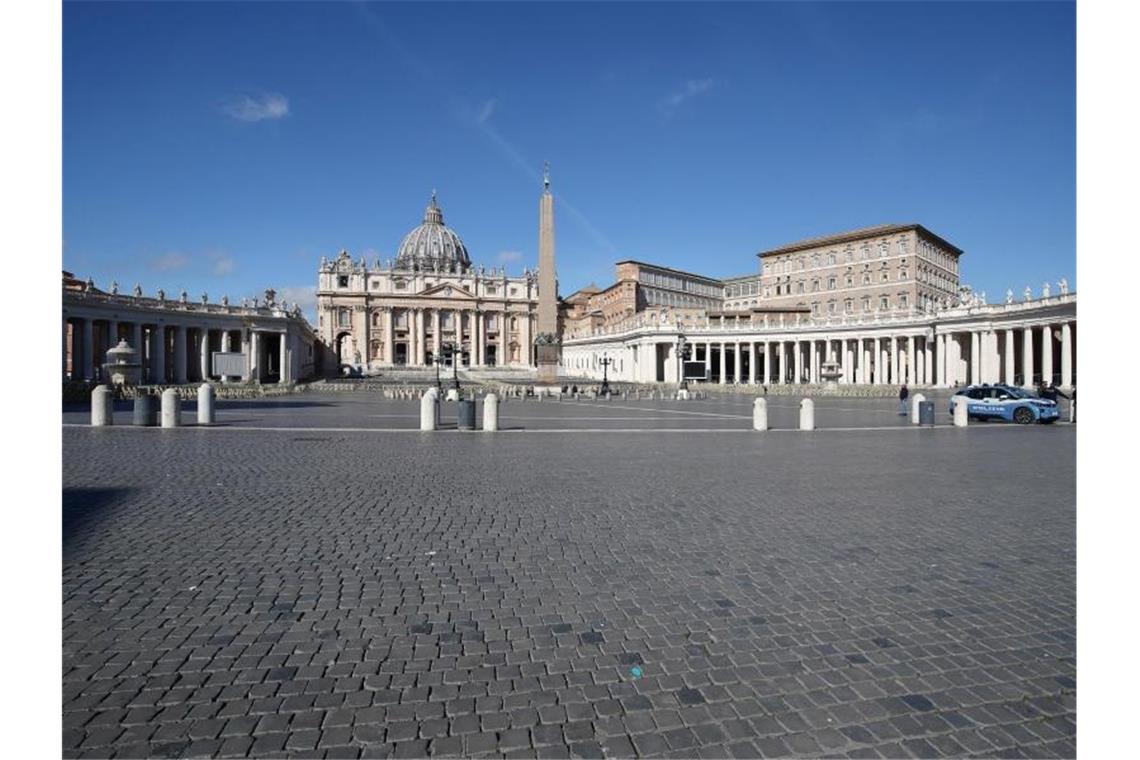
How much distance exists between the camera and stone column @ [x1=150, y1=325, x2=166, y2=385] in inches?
2270

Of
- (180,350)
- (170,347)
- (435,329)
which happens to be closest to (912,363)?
(180,350)

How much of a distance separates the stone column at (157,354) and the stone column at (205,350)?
3.69 metres

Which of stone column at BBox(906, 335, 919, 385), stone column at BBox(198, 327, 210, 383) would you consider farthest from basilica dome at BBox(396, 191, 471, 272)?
stone column at BBox(906, 335, 919, 385)

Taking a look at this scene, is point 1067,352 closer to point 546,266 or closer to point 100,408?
point 546,266

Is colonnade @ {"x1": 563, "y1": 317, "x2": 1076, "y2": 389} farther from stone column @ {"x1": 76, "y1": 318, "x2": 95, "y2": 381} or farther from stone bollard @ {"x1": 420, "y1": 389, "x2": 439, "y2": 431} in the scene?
stone column @ {"x1": 76, "y1": 318, "x2": 95, "y2": 381}

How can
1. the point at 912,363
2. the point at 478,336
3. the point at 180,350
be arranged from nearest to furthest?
1. the point at 912,363
2. the point at 180,350
3. the point at 478,336

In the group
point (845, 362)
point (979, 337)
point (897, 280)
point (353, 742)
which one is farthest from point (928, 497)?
point (897, 280)

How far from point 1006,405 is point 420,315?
9469cm

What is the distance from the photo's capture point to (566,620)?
13.6 feet

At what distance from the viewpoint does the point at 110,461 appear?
1090 cm

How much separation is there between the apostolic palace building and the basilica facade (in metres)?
0.26

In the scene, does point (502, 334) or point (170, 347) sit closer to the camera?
point (170, 347)

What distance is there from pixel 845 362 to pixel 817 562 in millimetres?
68912

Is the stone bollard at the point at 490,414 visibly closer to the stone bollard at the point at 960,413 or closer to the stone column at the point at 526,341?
the stone bollard at the point at 960,413
